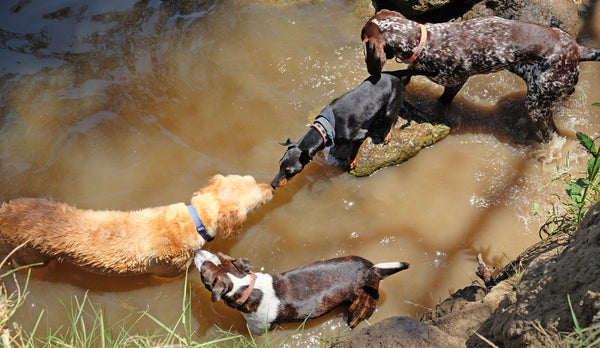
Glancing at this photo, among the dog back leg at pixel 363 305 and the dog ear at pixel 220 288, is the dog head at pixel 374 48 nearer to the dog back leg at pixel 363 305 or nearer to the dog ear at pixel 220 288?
the dog back leg at pixel 363 305

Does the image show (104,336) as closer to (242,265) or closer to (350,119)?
(242,265)

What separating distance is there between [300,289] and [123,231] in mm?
1800

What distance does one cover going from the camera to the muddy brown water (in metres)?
4.34

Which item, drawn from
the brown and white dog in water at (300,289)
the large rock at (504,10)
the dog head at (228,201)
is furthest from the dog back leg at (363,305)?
the large rock at (504,10)

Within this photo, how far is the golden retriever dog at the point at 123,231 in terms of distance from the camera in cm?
374

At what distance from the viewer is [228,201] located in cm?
412

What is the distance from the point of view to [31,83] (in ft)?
17.9

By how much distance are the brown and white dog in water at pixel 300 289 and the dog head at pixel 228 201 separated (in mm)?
368

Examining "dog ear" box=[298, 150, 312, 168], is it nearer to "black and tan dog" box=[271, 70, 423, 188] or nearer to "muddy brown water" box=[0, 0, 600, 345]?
"black and tan dog" box=[271, 70, 423, 188]

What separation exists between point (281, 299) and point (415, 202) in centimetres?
206

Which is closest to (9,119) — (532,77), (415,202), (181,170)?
(181,170)

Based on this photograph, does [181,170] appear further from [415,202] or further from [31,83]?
[415,202]

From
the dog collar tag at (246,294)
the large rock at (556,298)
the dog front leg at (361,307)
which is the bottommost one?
the dog front leg at (361,307)

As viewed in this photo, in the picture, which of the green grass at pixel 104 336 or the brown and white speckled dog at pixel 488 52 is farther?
the brown and white speckled dog at pixel 488 52
